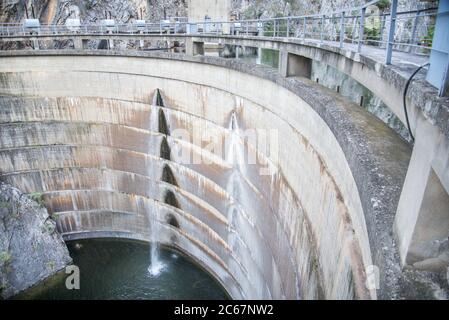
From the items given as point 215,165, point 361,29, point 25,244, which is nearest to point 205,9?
point 215,165

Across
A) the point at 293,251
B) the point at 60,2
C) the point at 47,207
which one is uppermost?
the point at 60,2

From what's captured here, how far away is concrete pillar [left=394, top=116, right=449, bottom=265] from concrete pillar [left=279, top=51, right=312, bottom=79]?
6160 mm

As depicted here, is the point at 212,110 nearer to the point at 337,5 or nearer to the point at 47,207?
the point at 47,207

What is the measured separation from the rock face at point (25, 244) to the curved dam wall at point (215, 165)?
982 mm

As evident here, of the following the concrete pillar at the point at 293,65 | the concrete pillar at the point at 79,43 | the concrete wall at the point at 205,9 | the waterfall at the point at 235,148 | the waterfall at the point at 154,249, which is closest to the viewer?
the concrete pillar at the point at 293,65

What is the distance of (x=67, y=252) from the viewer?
1580cm

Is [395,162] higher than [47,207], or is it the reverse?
[395,162]

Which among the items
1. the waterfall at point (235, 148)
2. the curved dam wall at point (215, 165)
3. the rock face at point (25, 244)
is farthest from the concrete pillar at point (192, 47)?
the rock face at point (25, 244)

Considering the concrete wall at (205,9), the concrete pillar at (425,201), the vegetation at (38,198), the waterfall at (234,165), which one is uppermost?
the concrete wall at (205,9)

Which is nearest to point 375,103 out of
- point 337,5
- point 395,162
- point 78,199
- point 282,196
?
point 282,196

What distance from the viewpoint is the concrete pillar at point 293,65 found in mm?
8898

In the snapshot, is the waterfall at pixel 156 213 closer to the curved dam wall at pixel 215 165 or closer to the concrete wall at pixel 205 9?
the curved dam wall at pixel 215 165

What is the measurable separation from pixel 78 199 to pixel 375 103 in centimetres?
1375

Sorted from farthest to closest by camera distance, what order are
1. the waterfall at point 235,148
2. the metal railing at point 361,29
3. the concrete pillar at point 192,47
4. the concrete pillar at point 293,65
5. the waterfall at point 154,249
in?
the waterfall at point 154,249, the concrete pillar at point 192,47, the waterfall at point 235,148, the concrete pillar at point 293,65, the metal railing at point 361,29
